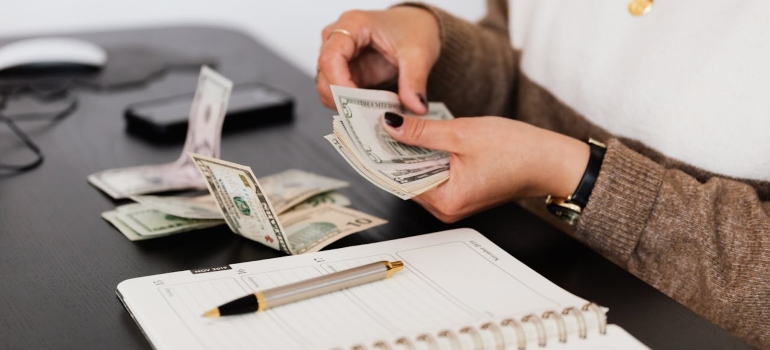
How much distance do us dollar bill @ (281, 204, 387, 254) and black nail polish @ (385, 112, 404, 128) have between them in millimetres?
104

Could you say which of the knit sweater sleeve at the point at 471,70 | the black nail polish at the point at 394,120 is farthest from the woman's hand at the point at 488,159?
the knit sweater sleeve at the point at 471,70

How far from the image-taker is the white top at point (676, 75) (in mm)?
851

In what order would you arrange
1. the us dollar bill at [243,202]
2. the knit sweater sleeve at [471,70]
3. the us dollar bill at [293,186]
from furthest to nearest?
the knit sweater sleeve at [471,70] → the us dollar bill at [293,186] → the us dollar bill at [243,202]

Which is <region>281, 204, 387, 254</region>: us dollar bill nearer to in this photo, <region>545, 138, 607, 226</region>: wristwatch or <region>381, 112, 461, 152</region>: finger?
<region>381, 112, 461, 152</region>: finger

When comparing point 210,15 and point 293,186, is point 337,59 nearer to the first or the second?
point 293,186

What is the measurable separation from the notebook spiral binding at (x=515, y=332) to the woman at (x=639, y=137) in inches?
8.0

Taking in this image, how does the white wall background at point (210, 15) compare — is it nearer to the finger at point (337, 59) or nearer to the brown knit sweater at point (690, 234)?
the finger at point (337, 59)

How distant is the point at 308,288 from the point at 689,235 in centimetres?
41

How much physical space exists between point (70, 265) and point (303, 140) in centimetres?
42

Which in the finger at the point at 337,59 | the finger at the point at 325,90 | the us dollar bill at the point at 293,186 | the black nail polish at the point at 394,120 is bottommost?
the us dollar bill at the point at 293,186

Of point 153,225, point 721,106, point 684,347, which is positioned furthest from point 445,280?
point 721,106

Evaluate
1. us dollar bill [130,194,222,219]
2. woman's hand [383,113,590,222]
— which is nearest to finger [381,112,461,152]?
woman's hand [383,113,590,222]

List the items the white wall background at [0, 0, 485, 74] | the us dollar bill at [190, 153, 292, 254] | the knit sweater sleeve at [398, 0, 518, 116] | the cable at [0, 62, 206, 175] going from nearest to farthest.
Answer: the us dollar bill at [190, 153, 292, 254] < the cable at [0, 62, 206, 175] < the knit sweater sleeve at [398, 0, 518, 116] < the white wall background at [0, 0, 485, 74]

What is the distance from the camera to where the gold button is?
98 cm
